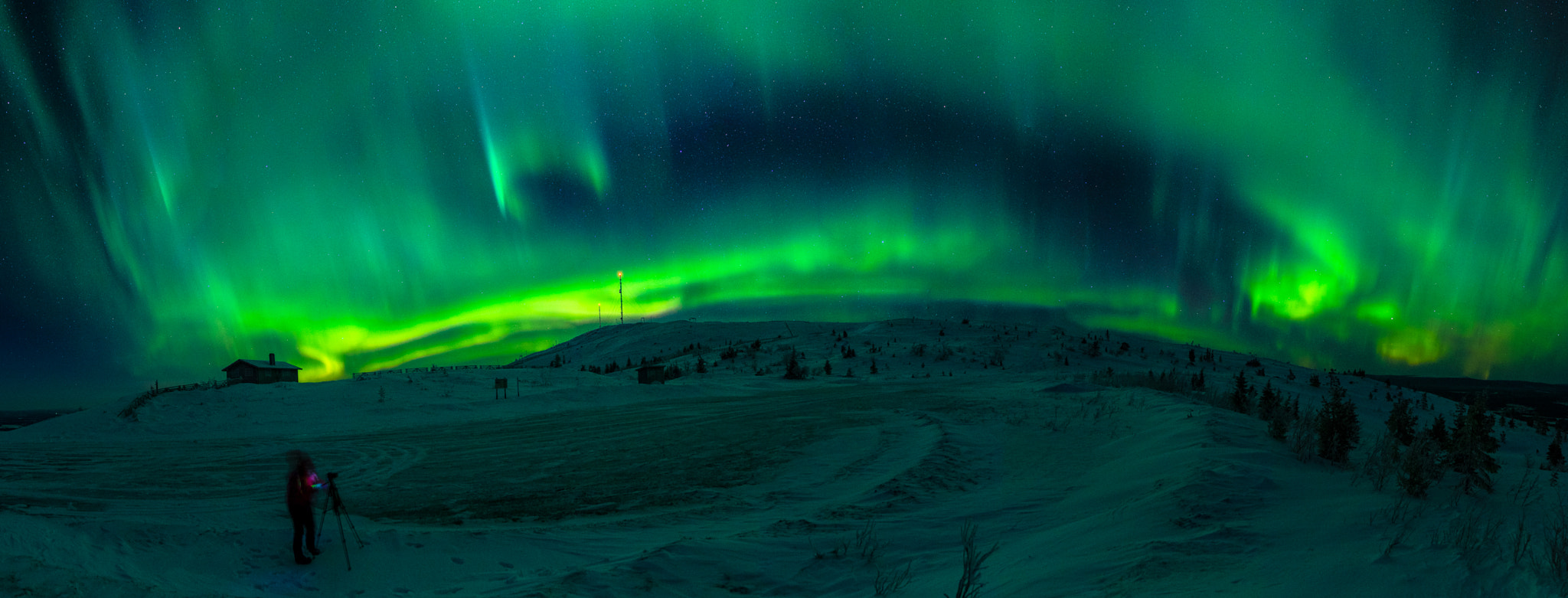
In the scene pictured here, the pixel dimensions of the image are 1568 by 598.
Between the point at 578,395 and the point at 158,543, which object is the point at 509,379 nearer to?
the point at 578,395

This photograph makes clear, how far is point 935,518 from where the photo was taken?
10.4 meters

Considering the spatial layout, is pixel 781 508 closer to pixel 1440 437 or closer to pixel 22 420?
pixel 1440 437

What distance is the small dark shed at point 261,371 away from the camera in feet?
166

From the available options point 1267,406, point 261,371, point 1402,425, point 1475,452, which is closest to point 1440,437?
point 1402,425

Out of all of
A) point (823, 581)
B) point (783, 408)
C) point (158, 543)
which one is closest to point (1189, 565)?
point (823, 581)

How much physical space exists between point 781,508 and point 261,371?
51921 mm

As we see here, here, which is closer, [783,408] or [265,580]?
[265,580]

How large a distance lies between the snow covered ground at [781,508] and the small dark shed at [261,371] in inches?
1005

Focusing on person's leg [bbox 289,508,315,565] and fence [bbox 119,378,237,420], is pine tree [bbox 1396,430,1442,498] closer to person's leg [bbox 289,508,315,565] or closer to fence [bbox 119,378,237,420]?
person's leg [bbox 289,508,315,565]

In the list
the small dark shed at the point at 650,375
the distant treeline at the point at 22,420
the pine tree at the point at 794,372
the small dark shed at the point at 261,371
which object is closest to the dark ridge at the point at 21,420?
the distant treeline at the point at 22,420

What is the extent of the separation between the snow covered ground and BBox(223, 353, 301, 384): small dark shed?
83.8ft

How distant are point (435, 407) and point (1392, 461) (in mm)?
30738

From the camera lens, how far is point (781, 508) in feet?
37.8

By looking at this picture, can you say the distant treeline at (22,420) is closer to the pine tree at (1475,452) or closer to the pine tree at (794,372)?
the pine tree at (794,372)
